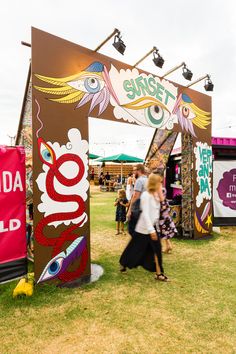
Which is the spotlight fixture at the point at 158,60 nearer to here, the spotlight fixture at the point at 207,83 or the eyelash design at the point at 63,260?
the spotlight fixture at the point at 207,83

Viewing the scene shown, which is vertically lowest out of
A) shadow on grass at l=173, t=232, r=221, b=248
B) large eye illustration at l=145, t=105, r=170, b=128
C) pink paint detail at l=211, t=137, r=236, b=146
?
shadow on grass at l=173, t=232, r=221, b=248

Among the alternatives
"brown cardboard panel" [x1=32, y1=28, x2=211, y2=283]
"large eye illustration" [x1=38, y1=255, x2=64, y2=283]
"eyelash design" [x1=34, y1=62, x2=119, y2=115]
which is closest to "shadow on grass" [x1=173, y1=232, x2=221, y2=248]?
"brown cardboard panel" [x1=32, y1=28, x2=211, y2=283]

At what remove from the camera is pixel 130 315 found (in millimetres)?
3221

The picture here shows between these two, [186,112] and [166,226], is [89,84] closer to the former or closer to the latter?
[186,112]

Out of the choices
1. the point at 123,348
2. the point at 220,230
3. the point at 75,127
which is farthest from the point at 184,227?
the point at 123,348

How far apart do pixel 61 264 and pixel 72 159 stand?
5.26ft

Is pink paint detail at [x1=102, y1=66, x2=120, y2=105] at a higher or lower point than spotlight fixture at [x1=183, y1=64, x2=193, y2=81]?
lower

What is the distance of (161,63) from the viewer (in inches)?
203

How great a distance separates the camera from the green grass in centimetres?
267

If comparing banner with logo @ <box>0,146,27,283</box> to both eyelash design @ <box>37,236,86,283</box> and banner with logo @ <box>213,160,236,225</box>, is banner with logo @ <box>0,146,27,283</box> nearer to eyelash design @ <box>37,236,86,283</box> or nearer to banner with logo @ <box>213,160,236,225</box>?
eyelash design @ <box>37,236,86,283</box>

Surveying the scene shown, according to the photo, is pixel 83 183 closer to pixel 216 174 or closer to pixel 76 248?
pixel 76 248

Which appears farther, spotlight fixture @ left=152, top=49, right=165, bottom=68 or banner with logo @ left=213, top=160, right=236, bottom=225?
banner with logo @ left=213, top=160, right=236, bottom=225

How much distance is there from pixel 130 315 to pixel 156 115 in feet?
12.6

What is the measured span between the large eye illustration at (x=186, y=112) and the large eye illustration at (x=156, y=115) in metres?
0.61
